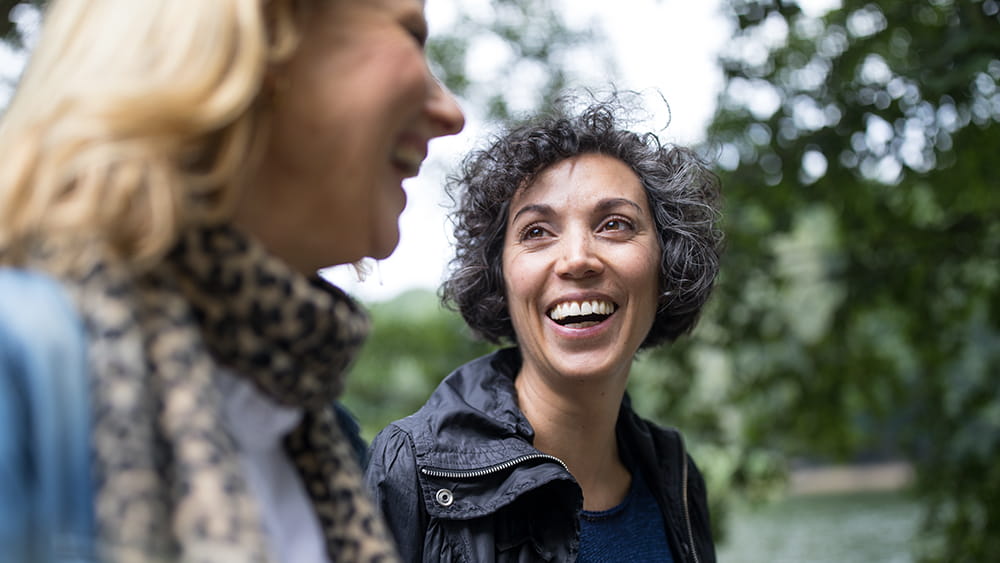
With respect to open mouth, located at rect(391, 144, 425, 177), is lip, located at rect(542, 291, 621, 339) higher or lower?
lower

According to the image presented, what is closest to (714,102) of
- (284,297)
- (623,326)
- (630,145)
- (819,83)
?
(819,83)

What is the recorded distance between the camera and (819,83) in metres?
4.36

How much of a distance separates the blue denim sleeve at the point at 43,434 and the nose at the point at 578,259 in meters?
1.50

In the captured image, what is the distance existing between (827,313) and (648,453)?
10.0ft

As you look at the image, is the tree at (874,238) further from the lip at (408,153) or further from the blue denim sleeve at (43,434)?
the blue denim sleeve at (43,434)

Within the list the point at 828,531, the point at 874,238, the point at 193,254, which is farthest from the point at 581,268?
the point at 828,531

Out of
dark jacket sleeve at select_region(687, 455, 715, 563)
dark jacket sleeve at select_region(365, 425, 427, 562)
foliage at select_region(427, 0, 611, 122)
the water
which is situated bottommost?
the water

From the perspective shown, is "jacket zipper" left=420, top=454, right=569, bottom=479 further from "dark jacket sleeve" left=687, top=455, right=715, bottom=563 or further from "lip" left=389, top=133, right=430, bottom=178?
"lip" left=389, top=133, right=430, bottom=178

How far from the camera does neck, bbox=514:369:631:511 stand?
235 cm

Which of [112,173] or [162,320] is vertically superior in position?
[112,173]

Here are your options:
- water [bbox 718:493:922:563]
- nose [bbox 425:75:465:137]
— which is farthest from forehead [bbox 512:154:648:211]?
water [bbox 718:493:922:563]

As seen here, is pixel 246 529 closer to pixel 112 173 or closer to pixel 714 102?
pixel 112 173

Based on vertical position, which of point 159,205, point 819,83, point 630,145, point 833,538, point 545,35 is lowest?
point 833,538

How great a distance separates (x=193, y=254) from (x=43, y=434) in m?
0.24
